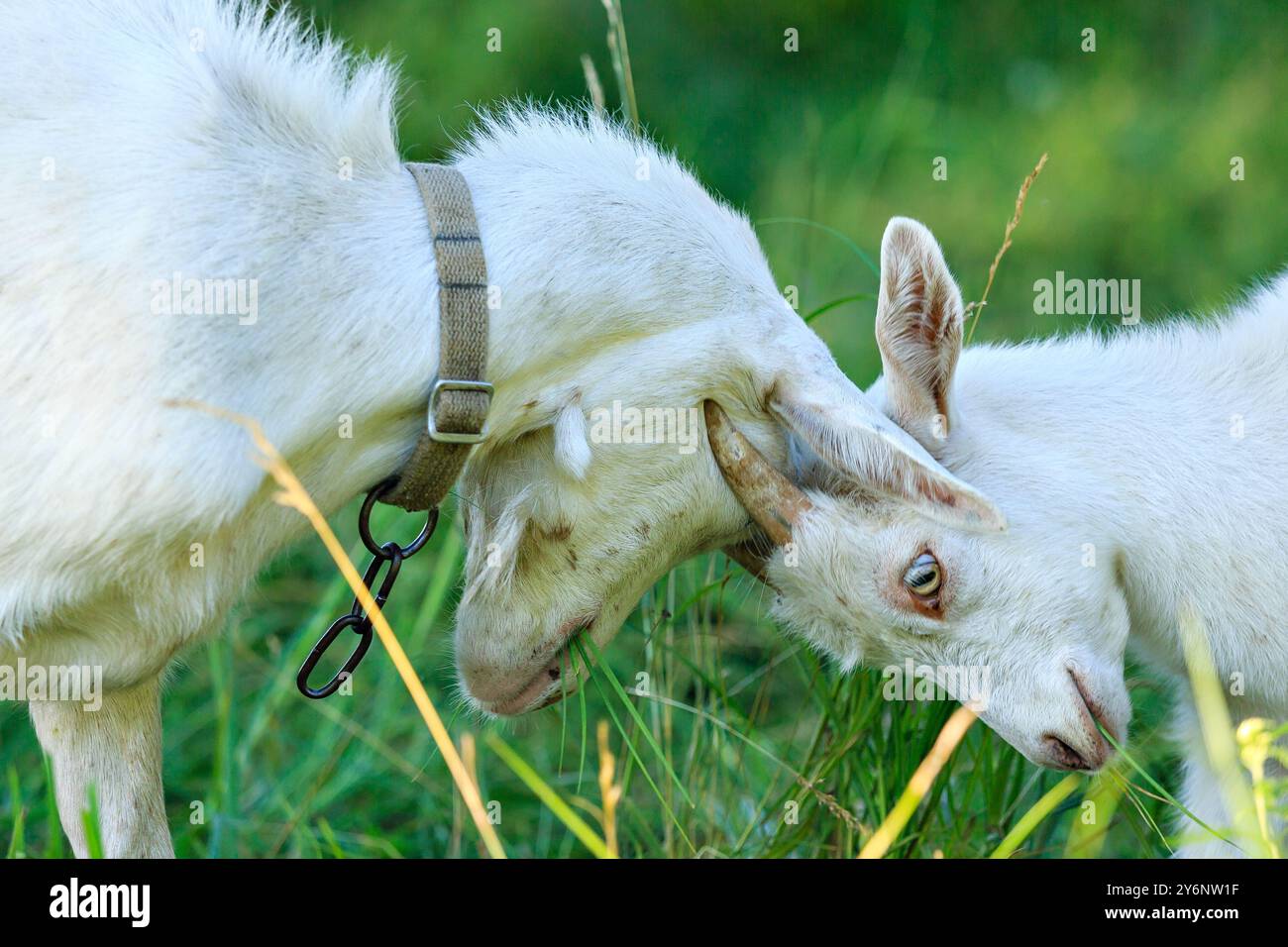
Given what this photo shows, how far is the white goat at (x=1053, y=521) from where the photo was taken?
3.08 m

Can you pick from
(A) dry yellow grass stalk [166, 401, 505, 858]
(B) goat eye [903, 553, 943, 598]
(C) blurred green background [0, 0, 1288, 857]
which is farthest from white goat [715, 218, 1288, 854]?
(A) dry yellow grass stalk [166, 401, 505, 858]

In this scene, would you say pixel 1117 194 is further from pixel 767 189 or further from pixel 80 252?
pixel 80 252

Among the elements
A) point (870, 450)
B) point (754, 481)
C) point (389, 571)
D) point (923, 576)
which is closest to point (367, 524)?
point (389, 571)

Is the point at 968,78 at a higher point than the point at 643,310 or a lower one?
higher

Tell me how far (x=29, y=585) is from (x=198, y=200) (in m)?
0.71

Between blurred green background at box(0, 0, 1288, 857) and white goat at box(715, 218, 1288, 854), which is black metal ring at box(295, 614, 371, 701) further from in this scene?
white goat at box(715, 218, 1288, 854)

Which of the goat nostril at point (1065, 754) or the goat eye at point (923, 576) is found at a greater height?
the goat eye at point (923, 576)

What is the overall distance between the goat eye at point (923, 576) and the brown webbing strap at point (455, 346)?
910mm

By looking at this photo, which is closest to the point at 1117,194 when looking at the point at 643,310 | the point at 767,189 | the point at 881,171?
the point at 881,171

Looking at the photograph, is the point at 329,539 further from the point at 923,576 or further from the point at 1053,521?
the point at 1053,521

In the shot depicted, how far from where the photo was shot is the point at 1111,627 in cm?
325

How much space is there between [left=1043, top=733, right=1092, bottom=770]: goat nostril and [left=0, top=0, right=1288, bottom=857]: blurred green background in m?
0.05

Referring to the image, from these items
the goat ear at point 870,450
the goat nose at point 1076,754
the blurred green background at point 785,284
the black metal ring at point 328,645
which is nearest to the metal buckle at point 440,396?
the black metal ring at point 328,645

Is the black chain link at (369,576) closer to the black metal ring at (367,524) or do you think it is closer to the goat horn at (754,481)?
the black metal ring at (367,524)
